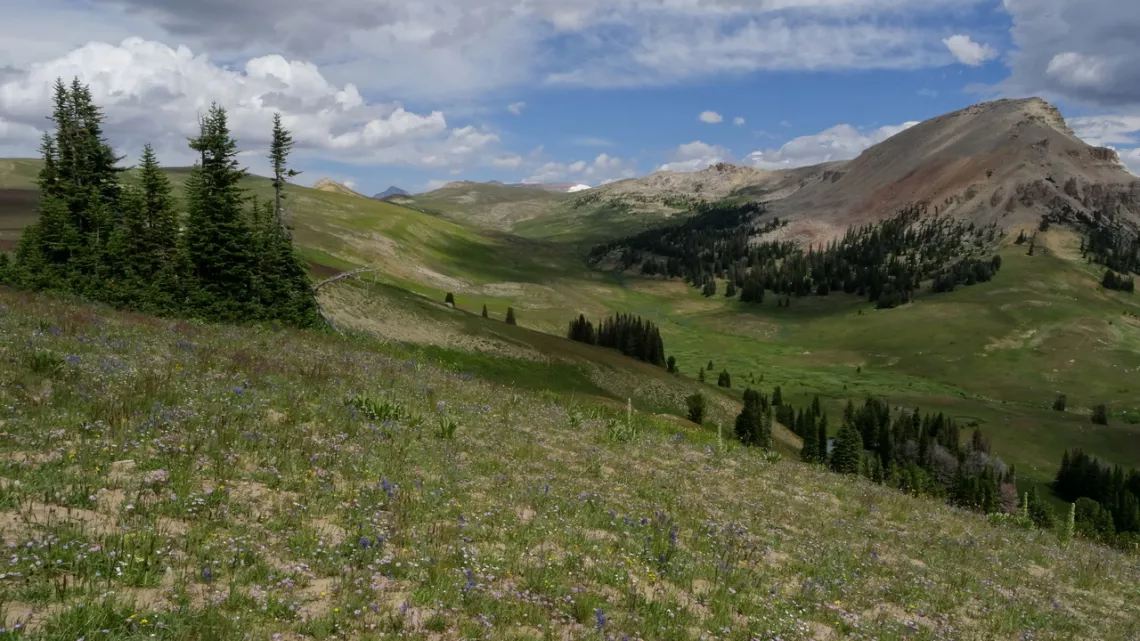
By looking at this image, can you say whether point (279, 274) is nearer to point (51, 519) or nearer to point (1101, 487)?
point (51, 519)

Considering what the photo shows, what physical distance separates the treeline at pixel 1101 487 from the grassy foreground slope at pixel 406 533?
14569cm

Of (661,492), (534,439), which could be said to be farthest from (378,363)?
(661,492)

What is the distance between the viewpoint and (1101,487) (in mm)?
139125

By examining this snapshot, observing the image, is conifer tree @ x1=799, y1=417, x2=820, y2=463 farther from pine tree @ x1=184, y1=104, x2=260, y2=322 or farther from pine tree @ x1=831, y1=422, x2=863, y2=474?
pine tree @ x1=184, y1=104, x2=260, y2=322

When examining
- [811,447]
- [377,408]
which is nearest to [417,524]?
[377,408]

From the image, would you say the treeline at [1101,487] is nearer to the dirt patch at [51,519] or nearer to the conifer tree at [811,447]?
the conifer tree at [811,447]

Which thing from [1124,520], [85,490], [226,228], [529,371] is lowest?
[1124,520]

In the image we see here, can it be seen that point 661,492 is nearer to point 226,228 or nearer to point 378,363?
point 378,363

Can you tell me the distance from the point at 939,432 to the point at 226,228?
524 ft

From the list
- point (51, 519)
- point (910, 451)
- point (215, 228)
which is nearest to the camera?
point (51, 519)

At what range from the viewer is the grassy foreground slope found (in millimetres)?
7148

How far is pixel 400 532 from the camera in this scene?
9477mm

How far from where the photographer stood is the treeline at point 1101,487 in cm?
12825

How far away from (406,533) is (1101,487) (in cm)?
17829
